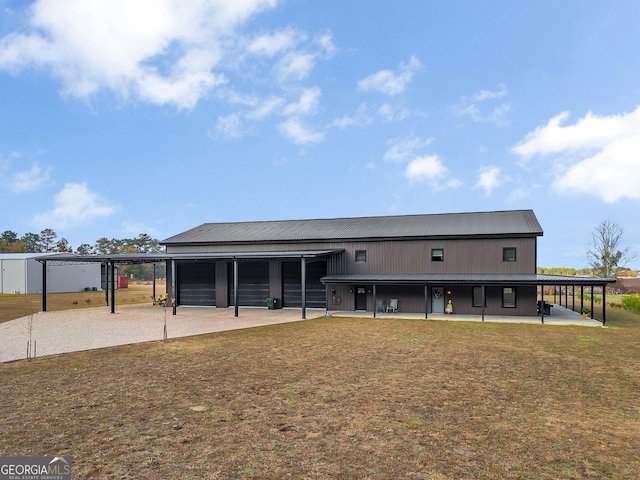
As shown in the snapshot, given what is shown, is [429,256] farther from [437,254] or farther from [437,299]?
[437,299]

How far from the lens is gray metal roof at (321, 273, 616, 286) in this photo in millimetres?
21312

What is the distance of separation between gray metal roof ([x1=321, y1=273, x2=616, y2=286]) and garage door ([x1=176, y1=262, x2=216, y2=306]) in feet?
34.7

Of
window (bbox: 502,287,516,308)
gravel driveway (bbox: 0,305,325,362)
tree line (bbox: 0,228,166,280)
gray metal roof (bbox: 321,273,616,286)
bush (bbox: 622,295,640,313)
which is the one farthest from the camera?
tree line (bbox: 0,228,166,280)

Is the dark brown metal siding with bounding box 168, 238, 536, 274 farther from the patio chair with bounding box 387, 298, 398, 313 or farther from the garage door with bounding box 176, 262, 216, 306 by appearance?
the garage door with bounding box 176, 262, 216, 306

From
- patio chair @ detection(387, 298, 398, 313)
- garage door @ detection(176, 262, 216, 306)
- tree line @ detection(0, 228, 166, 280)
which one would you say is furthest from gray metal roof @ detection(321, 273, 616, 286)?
tree line @ detection(0, 228, 166, 280)

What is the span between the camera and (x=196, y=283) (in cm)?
3222

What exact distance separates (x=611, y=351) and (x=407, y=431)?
1168 centimetres

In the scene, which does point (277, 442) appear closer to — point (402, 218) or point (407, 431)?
point (407, 431)

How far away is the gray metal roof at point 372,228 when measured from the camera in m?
26.6

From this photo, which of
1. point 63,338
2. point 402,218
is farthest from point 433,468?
point 402,218

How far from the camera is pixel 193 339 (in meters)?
17.0

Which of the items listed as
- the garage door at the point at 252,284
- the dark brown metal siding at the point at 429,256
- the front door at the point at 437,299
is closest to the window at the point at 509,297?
the dark brown metal siding at the point at 429,256

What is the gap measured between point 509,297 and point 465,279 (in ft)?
13.9

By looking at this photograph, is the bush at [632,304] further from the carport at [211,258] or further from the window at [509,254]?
the carport at [211,258]
